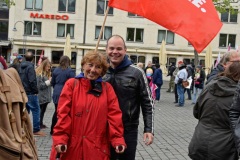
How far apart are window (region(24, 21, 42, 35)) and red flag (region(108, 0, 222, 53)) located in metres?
40.4

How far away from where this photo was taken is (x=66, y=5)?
46.2 meters

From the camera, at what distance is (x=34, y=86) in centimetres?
877

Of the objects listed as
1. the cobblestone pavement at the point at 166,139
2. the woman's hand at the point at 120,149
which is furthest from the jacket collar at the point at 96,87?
the cobblestone pavement at the point at 166,139

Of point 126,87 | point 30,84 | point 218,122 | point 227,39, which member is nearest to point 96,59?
point 126,87

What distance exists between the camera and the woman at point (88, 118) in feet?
13.3

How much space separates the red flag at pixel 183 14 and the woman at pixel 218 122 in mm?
1016

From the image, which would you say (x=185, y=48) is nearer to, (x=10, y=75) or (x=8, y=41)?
(x=8, y=41)

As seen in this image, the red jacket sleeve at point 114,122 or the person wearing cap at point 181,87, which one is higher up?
the red jacket sleeve at point 114,122

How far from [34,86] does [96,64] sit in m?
4.84

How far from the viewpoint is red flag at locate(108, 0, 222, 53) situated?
5.70 m

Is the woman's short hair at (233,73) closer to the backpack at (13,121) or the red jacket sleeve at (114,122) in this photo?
the red jacket sleeve at (114,122)

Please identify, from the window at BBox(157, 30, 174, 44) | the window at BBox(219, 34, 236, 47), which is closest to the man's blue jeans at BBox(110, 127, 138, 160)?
the window at BBox(157, 30, 174, 44)

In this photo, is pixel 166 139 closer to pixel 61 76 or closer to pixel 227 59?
pixel 61 76

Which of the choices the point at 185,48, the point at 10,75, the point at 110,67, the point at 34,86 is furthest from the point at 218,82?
the point at 185,48
